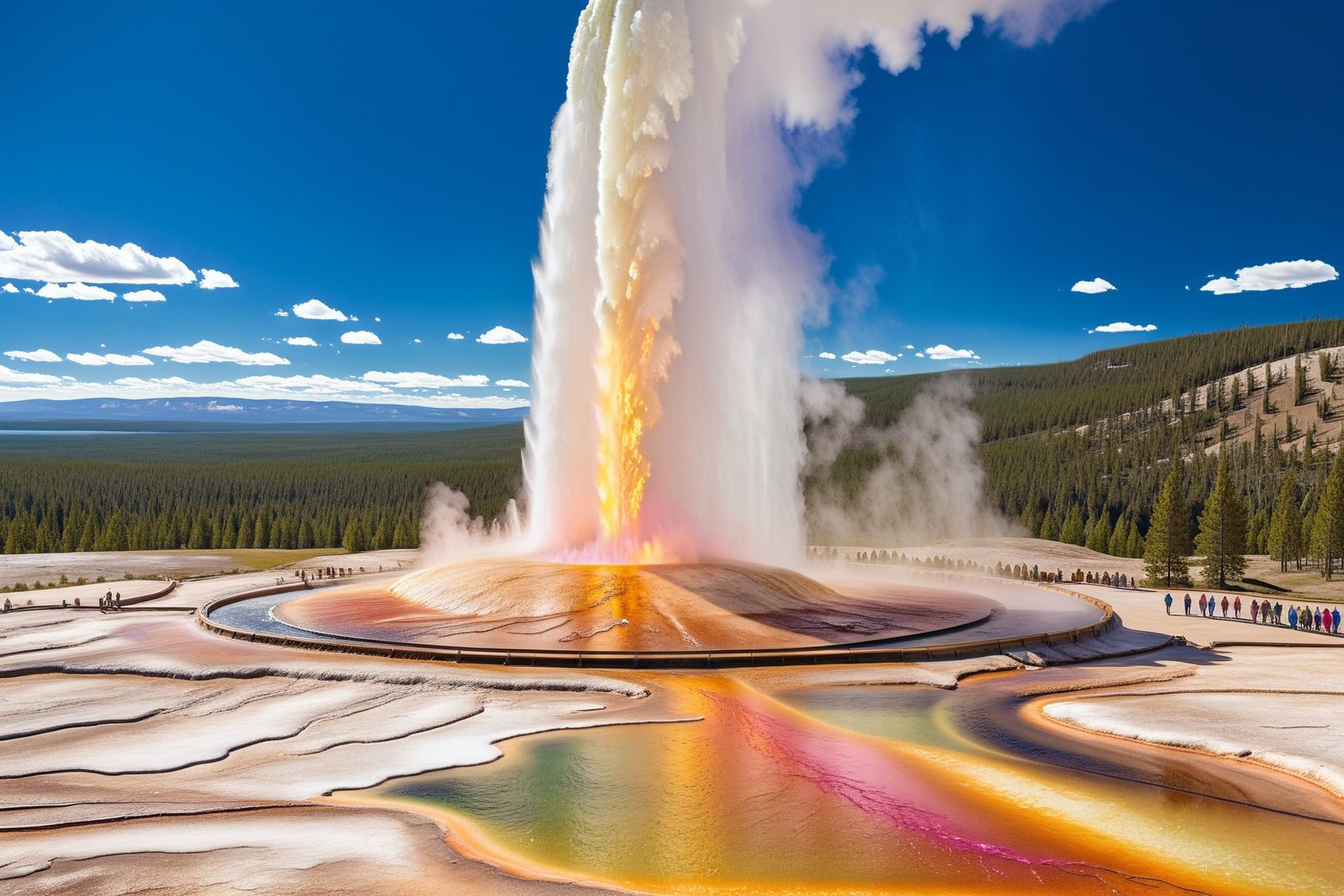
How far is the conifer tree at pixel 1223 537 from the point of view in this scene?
64.0 meters

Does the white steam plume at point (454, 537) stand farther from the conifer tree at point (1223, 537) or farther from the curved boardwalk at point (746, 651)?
the conifer tree at point (1223, 537)

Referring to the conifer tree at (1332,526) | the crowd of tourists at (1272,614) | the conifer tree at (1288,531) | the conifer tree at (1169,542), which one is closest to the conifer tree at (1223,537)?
the conifer tree at (1169,542)

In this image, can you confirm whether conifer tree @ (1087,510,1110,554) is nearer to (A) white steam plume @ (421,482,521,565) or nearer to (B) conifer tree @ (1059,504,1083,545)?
(B) conifer tree @ (1059,504,1083,545)

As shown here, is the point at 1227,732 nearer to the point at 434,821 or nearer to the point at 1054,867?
the point at 1054,867

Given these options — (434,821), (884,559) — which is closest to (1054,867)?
(434,821)

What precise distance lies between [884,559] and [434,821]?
6090 centimetres

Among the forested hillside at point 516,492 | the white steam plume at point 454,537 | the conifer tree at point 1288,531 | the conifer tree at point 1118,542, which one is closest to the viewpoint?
the white steam plume at point 454,537

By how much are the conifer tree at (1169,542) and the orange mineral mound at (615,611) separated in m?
33.0

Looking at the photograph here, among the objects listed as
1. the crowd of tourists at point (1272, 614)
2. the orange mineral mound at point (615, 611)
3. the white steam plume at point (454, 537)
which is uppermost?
the white steam plume at point (454, 537)

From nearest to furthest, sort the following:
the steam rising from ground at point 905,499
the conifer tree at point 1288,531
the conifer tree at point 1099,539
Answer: the conifer tree at point 1288,531 → the conifer tree at point 1099,539 → the steam rising from ground at point 905,499

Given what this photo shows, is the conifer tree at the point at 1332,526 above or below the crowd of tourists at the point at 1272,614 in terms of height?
above

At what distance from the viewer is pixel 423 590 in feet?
124

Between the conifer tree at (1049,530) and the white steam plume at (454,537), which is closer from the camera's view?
the white steam plume at (454,537)

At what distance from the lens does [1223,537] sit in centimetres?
6375
